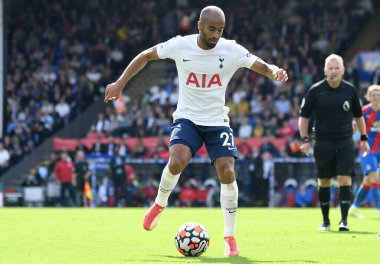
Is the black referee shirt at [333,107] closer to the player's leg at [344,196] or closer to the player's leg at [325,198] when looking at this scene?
the player's leg at [344,196]

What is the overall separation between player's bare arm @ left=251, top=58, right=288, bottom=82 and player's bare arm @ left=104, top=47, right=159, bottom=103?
1061 mm

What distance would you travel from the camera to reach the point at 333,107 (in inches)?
516

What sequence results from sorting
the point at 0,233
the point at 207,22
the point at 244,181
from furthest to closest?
the point at 244,181 < the point at 0,233 < the point at 207,22

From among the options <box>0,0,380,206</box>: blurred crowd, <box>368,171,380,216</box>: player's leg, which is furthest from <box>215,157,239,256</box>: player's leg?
<box>0,0,380,206</box>: blurred crowd

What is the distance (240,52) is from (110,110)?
21.1m

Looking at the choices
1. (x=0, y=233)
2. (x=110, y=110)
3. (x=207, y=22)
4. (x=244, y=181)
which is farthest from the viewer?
(x=110, y=110)

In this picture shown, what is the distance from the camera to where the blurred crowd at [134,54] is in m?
29.2

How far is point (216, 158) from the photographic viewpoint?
9875 millimetres

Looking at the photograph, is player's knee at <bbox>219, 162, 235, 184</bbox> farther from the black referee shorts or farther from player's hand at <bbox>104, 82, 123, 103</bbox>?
the black referee shorts

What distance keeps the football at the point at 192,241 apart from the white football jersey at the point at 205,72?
1.13 metres

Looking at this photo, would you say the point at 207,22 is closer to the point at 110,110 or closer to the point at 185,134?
the point at 185,134

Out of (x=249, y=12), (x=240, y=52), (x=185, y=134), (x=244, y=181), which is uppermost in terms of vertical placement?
(x=249, y=12)

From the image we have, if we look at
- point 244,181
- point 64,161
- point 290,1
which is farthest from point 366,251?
point 290,1

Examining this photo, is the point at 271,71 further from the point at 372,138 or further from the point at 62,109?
the point at 62,109
